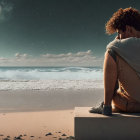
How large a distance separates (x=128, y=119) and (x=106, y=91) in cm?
34

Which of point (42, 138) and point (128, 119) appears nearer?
point (128, 119)

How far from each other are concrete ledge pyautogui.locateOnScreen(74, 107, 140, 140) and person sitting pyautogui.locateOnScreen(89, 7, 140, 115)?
0.38 ft

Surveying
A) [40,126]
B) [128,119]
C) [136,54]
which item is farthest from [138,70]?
[40,126]

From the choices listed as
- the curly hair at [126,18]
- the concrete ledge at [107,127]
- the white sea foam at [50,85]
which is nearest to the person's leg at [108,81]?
the concrete ledge at [107,127]

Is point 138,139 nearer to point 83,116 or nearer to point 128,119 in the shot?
point 128,119

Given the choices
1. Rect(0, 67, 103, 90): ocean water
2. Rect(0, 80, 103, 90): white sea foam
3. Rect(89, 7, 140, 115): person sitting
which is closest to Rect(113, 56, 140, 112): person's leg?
Rect(89, 7, 140, 115): person sitting

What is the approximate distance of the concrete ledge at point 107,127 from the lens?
2319mm

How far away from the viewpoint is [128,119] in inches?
91.0

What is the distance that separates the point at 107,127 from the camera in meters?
2.34

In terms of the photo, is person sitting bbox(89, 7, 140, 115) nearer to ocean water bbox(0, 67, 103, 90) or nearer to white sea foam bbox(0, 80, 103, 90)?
white sea foam bbox(0, 80, 103, 90)

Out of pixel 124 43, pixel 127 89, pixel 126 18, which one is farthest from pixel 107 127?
pixel 126 18

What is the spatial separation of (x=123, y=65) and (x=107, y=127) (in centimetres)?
63

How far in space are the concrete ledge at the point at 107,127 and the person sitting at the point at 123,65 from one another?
0.38 feet

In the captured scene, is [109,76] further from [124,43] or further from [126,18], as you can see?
[126,18]
